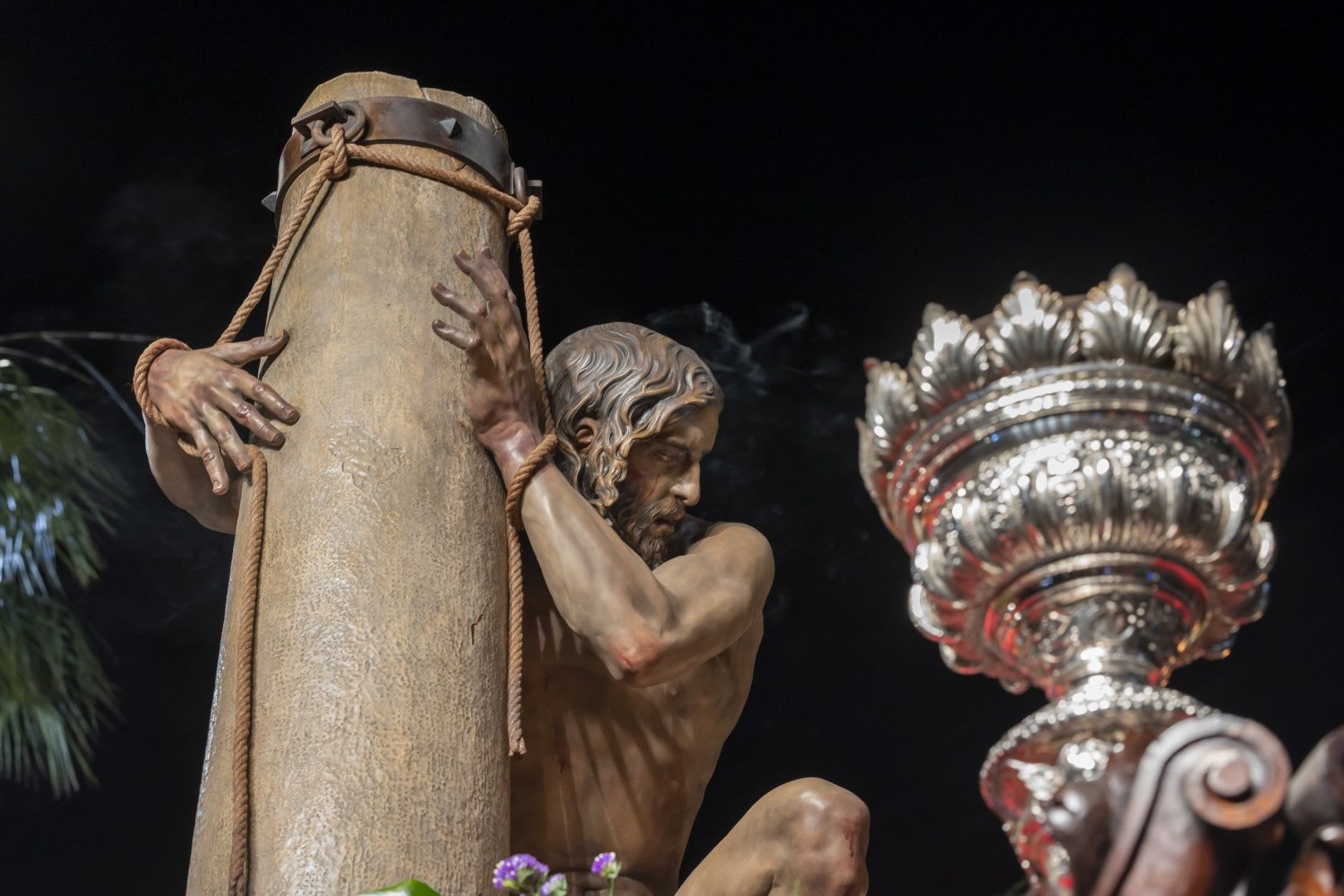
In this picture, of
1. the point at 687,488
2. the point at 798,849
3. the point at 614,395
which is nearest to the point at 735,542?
the point at 687,488

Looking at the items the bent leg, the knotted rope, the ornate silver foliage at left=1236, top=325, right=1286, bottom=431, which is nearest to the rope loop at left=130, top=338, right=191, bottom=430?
the knotted rope

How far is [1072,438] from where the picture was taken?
61.1 inches

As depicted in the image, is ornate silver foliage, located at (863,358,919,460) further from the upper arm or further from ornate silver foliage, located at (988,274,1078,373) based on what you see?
the upper arm

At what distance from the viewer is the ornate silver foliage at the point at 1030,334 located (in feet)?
5.15

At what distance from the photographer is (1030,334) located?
157 centimetres

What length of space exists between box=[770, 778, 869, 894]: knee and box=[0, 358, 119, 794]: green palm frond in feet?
10.4

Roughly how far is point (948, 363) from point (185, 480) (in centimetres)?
173

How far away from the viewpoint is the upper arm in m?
2.71

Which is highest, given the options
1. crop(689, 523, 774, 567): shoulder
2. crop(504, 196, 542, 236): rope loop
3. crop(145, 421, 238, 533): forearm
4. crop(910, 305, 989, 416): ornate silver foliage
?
crop(504, 196, 542, 236): rope loop

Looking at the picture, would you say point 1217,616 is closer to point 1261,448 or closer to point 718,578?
point 1261,448

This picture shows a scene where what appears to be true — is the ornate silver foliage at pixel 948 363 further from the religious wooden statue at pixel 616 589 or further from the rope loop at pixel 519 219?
the rope loop at pixel 519 219

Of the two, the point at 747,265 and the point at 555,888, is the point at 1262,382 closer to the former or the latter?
the point at 555,888

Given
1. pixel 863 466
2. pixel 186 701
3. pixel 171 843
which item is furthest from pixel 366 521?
pixel 186 701

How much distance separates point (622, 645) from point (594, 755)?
0.36 meters
